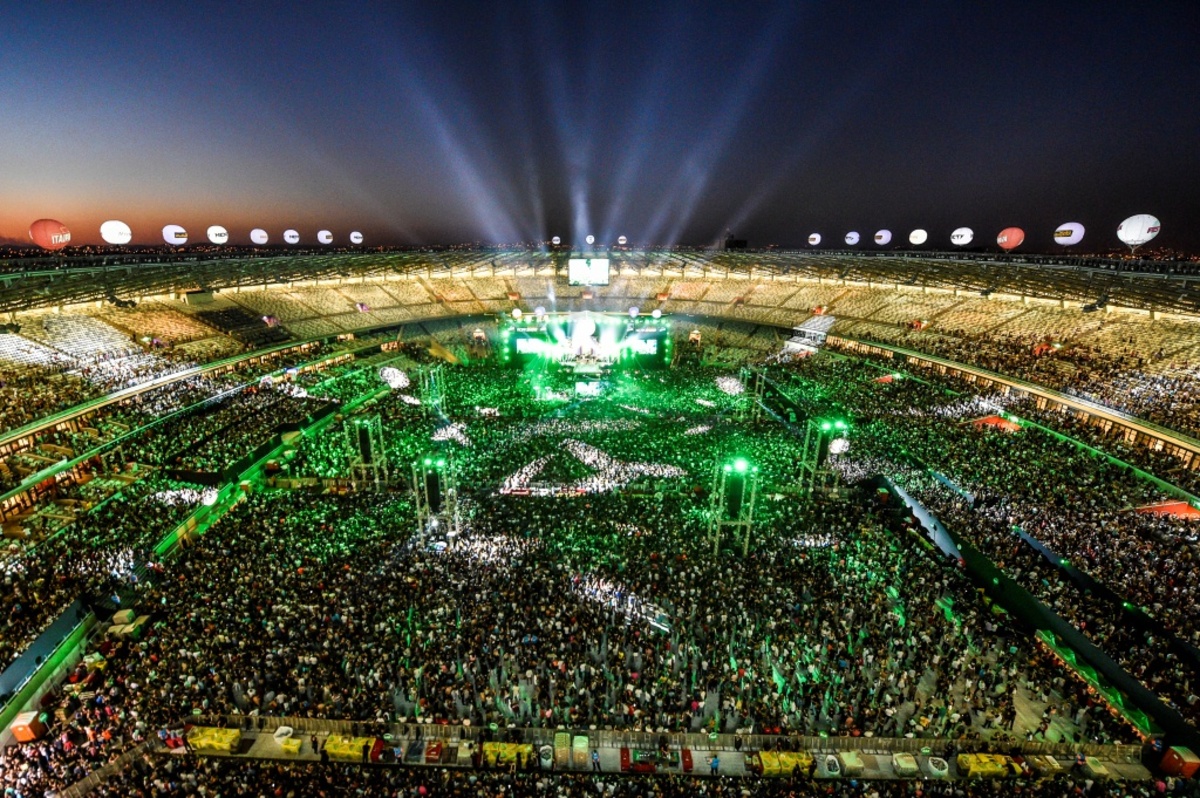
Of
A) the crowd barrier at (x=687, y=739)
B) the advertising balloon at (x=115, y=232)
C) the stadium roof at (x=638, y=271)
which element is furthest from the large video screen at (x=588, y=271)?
the crowd barrier at (x=687, y=739)

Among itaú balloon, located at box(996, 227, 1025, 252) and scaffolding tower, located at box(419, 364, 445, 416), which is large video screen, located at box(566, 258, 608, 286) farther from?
itaú balloon, located at box(996, 227, 1025, 252)

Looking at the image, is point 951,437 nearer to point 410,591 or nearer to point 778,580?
point 778,580

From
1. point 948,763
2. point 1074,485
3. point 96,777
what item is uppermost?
point 1074,485

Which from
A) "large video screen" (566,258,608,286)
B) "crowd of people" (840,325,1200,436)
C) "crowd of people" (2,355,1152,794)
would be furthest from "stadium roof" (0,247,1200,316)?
"crowd of people" (2,355,1152,794)

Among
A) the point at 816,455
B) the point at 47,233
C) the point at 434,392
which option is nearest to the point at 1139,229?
the point at 816,455

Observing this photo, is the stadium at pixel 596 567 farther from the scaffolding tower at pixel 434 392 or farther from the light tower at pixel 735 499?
the scaffolding tower at pixel 434 392

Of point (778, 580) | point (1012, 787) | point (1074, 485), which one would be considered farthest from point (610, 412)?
point (1012, 787)
